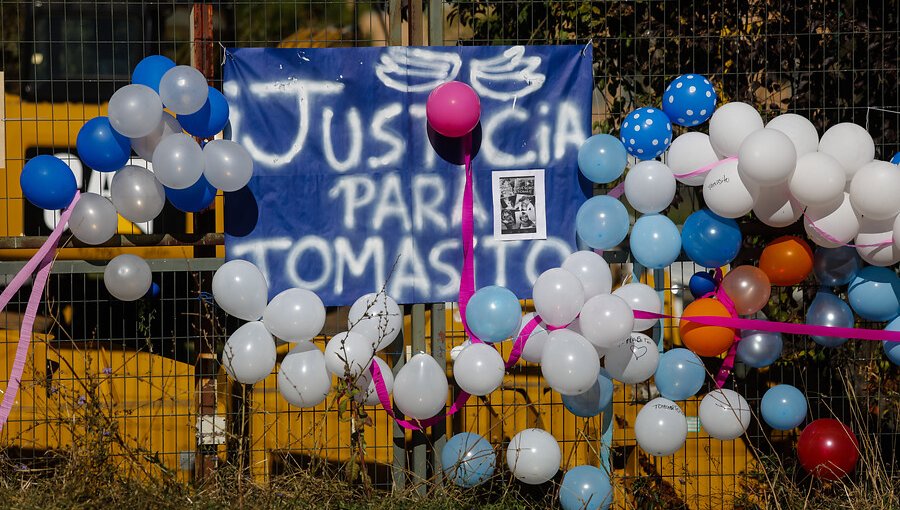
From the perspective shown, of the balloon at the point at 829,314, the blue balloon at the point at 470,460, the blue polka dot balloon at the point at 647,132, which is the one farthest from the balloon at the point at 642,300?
the blue balloon at the point at 470,460

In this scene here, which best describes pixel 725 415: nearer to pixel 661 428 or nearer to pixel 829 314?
pixel 661 428

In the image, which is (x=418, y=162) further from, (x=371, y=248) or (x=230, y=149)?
(x=230, y=149)

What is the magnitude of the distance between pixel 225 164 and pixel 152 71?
648mm

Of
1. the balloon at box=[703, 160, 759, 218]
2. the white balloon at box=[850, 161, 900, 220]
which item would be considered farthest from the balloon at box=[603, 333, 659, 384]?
the white balloon at box=[850, 161, 900, 220]

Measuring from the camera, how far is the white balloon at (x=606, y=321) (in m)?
4.94

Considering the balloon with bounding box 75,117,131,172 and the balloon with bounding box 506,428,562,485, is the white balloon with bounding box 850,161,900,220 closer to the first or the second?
the balloon with bounding box 506,428,562,485

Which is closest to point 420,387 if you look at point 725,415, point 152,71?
point 725,415

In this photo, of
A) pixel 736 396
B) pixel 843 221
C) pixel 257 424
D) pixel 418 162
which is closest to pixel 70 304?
pixel 257 424

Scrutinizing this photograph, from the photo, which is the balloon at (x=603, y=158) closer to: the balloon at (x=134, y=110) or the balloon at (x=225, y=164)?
the balloon at (x=225, y=164)

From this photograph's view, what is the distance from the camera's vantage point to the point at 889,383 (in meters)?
6.05

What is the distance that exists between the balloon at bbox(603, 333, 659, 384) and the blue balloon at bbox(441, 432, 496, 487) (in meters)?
0.76

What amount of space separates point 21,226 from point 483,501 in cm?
319

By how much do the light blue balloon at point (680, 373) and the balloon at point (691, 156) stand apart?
2.97ft

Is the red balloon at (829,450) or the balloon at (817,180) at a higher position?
the balloon at (817,180)
